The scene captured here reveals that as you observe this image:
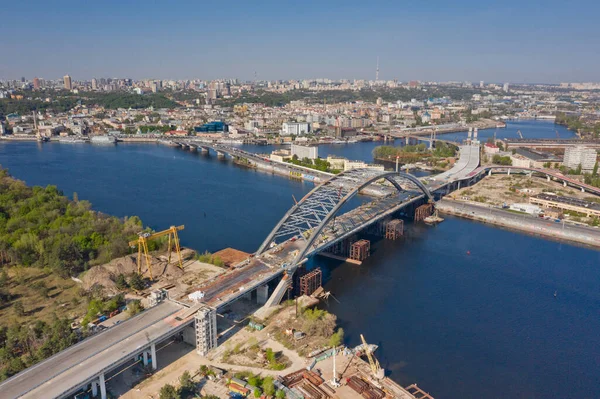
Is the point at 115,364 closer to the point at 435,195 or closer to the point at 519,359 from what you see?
the point at 519,359

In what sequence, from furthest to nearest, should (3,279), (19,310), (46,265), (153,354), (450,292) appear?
(46,265) < (450,292) < (3,279) < (19,310) < (153,354)

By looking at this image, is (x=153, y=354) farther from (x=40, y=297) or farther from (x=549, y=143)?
(x=549, y=143)

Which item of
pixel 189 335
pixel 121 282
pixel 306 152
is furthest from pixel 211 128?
pixel 189 335

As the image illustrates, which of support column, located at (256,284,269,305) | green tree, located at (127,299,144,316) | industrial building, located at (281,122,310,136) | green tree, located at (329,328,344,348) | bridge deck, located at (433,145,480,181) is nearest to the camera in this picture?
green tree, located at (329,328,344,348)

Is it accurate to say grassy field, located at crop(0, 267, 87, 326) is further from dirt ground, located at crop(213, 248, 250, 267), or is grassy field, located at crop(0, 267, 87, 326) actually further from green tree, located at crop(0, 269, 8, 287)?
dirt ground, located at crop(213, 248, 250, 267)

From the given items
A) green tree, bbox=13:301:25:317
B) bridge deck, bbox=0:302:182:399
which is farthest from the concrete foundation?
green tree, bbox=13:301:25:317

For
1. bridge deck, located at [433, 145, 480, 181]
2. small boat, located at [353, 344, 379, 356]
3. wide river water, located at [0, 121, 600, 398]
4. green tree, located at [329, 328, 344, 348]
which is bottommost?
wide river water, located at [0, 121, 600, 398]
